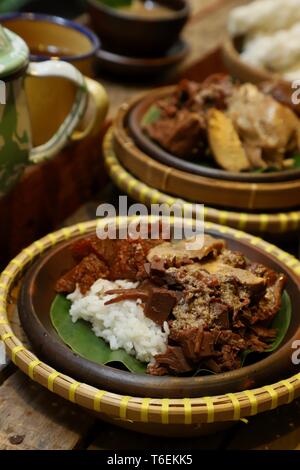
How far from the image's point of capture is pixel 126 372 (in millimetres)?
1394

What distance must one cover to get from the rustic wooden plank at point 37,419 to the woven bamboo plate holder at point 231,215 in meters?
0.77

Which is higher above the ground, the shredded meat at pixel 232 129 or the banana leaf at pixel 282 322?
the shredded meat at pixel 232 129

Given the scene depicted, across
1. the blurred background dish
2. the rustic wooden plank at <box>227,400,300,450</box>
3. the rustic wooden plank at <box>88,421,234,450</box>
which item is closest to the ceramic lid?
the rustic wooden plank at <box>88,421,234,450</box>

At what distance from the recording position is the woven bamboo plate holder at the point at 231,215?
2004mm

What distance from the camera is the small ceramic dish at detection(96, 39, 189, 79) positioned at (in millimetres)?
2867

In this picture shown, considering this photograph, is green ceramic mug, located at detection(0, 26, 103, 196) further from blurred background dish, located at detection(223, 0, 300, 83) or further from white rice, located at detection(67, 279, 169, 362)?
blurred background dish, located at detection(223, 0, 300, 83)

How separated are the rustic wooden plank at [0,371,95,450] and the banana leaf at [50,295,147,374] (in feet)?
0.43

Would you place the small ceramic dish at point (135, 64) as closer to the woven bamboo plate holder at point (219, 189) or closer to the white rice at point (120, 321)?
the woven bamboo plate holder at point (219, 189)

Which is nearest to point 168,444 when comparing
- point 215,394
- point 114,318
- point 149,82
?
point 215,394

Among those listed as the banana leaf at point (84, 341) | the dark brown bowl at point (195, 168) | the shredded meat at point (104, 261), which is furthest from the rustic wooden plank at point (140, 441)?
the dark brown bowl at point (195, 168)

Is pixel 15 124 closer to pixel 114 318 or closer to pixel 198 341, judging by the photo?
pixel 114 318

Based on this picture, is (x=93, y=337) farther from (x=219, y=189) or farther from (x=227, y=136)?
(x=227, y=136)

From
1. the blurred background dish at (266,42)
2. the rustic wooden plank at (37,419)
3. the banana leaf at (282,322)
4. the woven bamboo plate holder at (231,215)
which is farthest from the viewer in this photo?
the blurred background dish at (266,42)

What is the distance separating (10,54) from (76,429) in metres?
0.96
